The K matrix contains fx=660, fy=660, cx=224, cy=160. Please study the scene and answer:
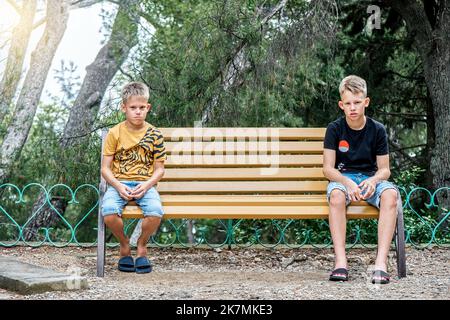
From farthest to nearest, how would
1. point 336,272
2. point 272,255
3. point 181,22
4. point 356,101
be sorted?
1. point 181,22
2. point 272,255
3. point 356,101
4. point 336,272

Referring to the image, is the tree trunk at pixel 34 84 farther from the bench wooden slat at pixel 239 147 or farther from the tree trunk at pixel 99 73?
the bench wooden slat at pixel 239 147

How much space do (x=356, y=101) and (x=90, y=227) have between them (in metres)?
7.10

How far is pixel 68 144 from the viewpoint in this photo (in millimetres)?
6359

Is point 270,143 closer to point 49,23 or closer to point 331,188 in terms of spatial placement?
point 331,188

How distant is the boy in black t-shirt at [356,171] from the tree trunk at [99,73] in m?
3.82

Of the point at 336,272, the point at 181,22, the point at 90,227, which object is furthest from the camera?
the point at 90,227

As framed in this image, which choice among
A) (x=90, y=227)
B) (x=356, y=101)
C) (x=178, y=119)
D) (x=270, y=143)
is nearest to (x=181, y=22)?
(x=90, y=227)

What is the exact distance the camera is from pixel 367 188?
4.07 meters

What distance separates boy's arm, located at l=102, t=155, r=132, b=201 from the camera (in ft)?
13.6

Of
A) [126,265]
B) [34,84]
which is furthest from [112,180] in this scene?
[34,84]

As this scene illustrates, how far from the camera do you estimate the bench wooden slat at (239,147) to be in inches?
187

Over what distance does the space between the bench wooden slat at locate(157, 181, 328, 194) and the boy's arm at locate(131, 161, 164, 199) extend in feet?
1.12

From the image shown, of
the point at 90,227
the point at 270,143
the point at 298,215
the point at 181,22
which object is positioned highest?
the point at 181,22

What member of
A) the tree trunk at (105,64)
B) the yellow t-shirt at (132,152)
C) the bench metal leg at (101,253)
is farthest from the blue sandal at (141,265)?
the tree trunk at (105,64)
